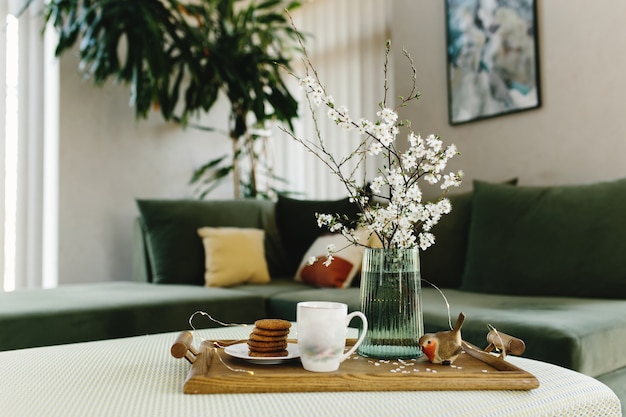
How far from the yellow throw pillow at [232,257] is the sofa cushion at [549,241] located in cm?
98

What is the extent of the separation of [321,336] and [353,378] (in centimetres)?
8

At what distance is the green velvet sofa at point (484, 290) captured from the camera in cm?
154

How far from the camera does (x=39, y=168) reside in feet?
11.3

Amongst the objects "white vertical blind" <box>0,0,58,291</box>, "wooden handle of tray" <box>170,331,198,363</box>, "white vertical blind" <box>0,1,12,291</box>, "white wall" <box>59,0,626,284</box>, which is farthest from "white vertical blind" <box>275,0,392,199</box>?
"wooden handle of tray" <box>170,331,198,363</box>

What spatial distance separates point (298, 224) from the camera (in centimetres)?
304

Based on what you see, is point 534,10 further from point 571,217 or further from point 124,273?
point 124,273

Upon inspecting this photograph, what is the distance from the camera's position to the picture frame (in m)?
2.71

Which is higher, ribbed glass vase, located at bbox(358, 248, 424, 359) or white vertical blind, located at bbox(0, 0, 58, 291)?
white vertical blind, located at bbox(0, 0, 58, 291)

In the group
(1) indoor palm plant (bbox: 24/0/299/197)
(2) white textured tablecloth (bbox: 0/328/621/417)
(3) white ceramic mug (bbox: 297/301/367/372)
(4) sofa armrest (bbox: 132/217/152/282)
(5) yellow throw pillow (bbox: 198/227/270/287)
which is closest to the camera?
(2) white textured tablecloth (bbox: 0/328/621/417)

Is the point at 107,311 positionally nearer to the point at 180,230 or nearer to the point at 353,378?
the point at 180,230

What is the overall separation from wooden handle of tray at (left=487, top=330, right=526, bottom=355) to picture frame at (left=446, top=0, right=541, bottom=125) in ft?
6.14

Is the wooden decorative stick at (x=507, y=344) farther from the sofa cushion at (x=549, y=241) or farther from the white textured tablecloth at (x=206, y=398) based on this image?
the sofa cushion at (x=549, y=241)

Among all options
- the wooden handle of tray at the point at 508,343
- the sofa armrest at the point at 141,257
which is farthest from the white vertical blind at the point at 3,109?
the wooden handle of tray at the point at 508,343

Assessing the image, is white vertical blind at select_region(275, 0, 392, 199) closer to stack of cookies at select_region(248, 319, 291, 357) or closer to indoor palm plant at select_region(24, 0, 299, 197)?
indoor palm plant at select_region(24, 0, 299, 197)
